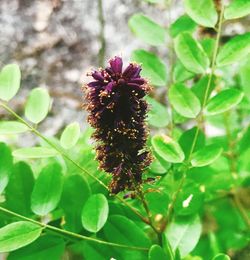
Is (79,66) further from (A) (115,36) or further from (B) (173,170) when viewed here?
(B) (173,170)

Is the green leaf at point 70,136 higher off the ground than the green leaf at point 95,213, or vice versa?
the green leaf at point 70,136

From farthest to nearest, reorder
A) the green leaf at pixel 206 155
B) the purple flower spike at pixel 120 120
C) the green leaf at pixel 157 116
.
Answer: the green leaf at pixel 157 116, the green leaf at pixel 206 155, the purple flower spike at pixel 120 120

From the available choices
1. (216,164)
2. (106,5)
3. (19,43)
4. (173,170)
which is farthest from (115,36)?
(173,170)

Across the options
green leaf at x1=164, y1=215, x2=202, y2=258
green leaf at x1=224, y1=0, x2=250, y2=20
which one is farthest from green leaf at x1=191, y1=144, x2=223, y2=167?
green leaf at x1=224, y1=0, x2=250, y2=20

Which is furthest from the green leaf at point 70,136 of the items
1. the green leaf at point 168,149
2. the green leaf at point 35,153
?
the green leaf at point 168,149

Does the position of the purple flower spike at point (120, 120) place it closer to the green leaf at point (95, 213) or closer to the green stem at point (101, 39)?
the green leaf at point (95, 213)
